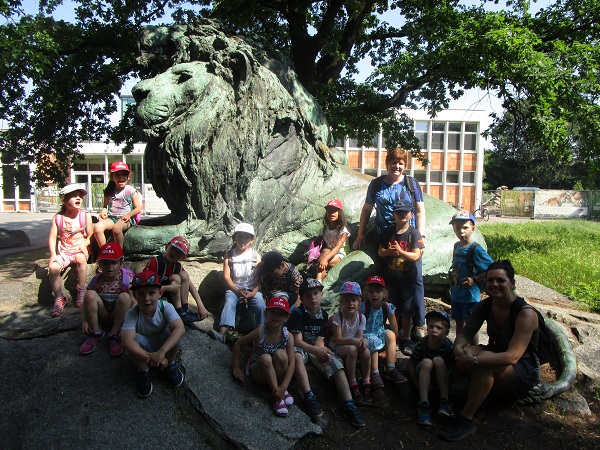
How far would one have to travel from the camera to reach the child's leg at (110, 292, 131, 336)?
3.48 metres

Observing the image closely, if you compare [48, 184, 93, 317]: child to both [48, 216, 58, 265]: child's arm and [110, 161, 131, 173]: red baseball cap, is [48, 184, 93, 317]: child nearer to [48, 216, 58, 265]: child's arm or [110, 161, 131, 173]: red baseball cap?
[48, 216, 58, 265]: child's arm

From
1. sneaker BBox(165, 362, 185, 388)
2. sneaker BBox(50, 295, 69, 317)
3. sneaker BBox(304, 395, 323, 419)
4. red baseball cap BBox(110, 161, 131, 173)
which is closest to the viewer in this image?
sneaker BBox(165, 362, 185, 388)

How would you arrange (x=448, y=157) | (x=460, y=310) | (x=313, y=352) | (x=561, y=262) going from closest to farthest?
(x=313, y=352) < (x=460, y=310) < (x=561, y=262) < (x=448, y=157)

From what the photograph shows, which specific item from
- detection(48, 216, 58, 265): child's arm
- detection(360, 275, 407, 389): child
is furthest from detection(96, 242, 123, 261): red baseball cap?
detection(360, 275, 407, 389): child

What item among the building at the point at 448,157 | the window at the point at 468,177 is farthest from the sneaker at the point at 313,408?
the window at the point at 468,177

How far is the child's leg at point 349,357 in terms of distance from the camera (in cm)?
358

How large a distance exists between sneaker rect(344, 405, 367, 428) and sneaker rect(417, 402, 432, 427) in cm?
40

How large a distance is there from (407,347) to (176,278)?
2.13 m

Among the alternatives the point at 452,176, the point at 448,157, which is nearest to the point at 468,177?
the point at 452,176

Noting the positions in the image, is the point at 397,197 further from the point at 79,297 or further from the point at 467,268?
the point at 79,297

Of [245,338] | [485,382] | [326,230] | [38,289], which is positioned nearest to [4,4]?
[38,289]

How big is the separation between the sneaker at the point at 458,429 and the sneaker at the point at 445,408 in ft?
0.21

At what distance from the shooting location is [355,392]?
11.7ft

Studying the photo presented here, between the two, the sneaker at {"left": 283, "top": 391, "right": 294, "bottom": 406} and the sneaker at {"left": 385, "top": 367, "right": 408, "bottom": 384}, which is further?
the sneaker at {"left": 385, "top": 367, "right": 408, "bottom": 384}
